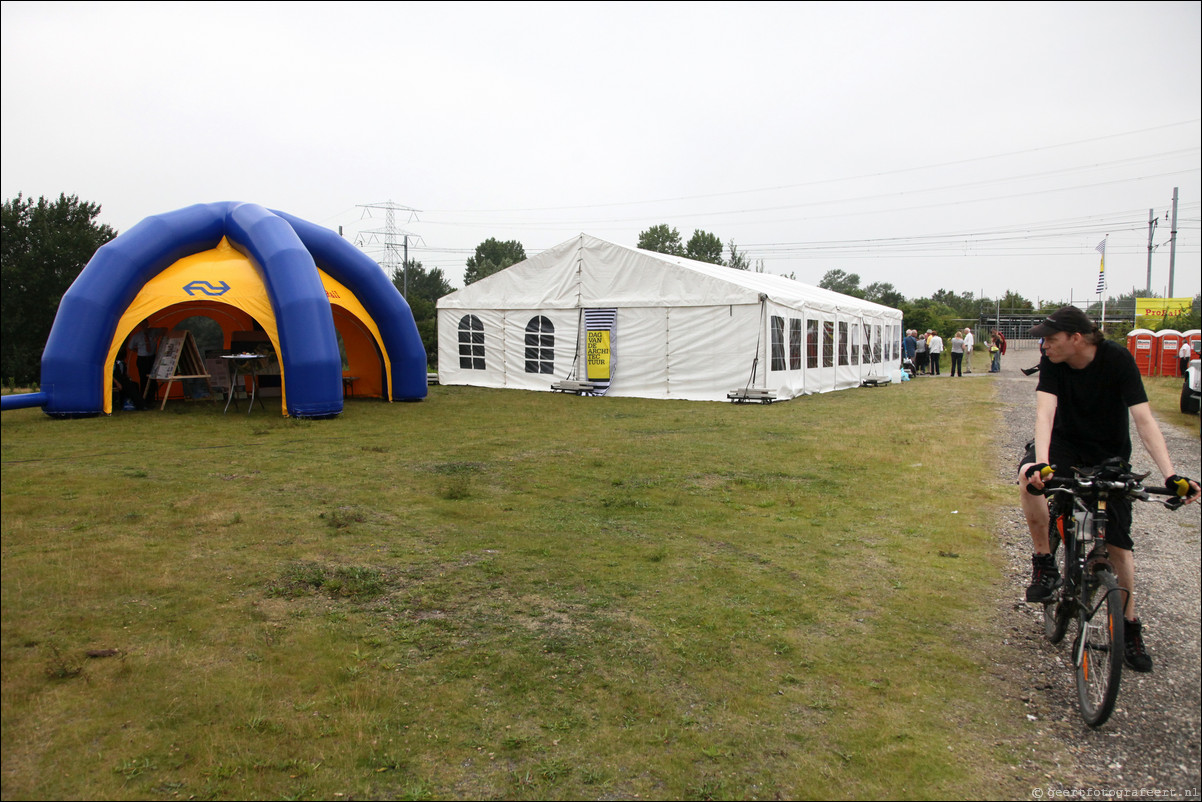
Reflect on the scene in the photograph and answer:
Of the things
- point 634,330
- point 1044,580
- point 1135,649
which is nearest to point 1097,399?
point 1044,580

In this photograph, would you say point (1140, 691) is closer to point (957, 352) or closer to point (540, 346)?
point (540, 346)

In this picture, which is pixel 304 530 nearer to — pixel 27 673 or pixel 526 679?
pixel 526 679

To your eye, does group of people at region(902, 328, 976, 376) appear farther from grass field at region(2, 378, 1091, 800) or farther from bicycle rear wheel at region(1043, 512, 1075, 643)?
bicycle rear wheel at region(1043, 512, 1075, 643)

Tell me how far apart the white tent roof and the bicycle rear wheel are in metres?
13.1

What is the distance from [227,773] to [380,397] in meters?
14.3

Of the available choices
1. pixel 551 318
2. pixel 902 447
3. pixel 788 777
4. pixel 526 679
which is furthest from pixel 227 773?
pixel 551 318

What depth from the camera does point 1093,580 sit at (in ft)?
10.6

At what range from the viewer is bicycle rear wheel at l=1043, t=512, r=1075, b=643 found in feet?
11.6

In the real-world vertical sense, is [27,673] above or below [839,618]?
above

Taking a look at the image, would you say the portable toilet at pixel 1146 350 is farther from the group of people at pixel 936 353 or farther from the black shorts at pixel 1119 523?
the black shorts at pixel 1119 523

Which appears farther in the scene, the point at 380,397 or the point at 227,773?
the point at 380,397

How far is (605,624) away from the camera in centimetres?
387

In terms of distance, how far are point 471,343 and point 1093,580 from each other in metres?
19.0

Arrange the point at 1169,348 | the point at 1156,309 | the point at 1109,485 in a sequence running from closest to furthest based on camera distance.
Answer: the point at 1109,485 → the point at 1156,309 → the point at 1169,348
